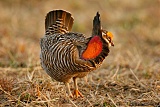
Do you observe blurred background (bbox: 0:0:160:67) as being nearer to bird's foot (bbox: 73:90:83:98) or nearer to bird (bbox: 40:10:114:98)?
bird's foot (bbox: 73:90:83:98)

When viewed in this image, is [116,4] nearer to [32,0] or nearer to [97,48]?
[32,0]

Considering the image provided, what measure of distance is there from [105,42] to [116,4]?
818 cm

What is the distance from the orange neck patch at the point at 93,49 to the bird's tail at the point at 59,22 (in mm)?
1001

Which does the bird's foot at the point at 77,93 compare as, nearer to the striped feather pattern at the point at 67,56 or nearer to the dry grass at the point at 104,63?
the dry grass at the point at 104,63

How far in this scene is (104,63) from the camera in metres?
7.28

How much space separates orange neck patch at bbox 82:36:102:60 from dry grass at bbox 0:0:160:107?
46cm

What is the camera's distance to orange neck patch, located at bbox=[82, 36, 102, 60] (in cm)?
466

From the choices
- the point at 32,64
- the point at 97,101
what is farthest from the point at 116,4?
the point at 97,101

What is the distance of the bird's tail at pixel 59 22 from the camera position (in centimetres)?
565

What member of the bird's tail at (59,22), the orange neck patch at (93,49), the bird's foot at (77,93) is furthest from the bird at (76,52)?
the bird's tail at (59,22)

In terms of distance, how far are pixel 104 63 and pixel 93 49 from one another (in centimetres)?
261

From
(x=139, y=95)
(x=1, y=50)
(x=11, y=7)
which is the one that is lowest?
(x=139, y=95)

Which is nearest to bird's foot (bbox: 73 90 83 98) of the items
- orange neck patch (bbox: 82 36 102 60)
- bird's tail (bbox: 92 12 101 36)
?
orange neck patch (bbox: 82 36 102 60)

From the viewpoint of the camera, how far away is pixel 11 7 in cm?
1158
